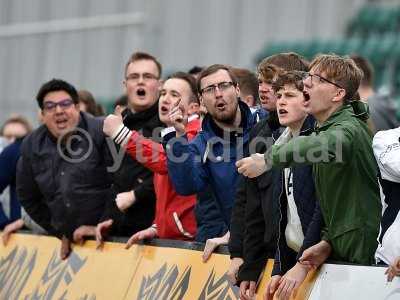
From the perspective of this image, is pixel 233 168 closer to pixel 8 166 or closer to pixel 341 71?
pixel 341 71

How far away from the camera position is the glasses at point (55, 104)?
10.5 meters

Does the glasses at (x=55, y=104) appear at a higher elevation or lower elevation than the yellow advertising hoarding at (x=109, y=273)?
higher

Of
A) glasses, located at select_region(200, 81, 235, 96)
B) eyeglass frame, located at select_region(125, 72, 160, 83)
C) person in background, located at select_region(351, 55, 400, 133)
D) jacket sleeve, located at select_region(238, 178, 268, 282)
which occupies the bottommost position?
jacket sleeve, located at select_region(238, 178, 268, 282)

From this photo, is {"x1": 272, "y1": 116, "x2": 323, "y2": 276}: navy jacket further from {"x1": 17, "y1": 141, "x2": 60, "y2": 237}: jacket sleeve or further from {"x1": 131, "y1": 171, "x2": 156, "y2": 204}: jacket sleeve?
{"x1": 17, "y1": 141, "x2": 60, "y2": 237}: jacket sleeve

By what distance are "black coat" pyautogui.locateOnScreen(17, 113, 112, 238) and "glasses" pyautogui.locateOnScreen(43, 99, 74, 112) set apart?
17cm

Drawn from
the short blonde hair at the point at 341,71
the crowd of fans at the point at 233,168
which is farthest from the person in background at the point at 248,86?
the short blonde hair at the point at 341,71

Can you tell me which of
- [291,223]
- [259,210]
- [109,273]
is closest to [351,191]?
[291,223]

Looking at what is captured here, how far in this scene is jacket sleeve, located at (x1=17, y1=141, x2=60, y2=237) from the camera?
1083 cm

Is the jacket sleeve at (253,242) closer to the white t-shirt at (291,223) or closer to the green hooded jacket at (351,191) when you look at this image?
the white t-shirt at (291,223)

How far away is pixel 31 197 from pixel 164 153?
7.46ft

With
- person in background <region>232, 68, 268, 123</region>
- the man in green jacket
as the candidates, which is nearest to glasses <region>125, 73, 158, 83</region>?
person in background <region>232, 68, 268, 123</region>

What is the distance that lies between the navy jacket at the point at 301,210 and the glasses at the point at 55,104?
359 cm

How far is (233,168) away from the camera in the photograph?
8266mm

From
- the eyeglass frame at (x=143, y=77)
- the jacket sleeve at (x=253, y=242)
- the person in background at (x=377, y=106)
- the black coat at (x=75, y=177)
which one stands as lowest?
the black coat at (x=75, y=177)
